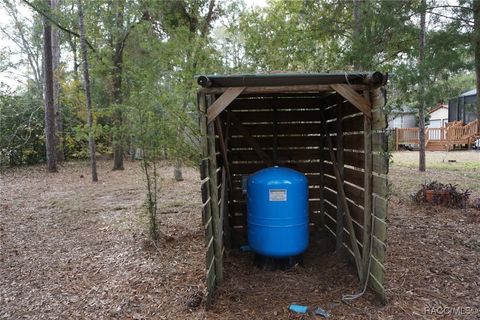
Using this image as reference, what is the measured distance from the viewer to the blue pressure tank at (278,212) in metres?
3.58

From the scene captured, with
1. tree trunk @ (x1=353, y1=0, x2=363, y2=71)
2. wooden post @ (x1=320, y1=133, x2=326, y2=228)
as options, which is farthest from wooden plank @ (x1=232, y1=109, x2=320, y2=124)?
tree trunk @ (x1=353, y1=0, x2=363, y2=71)

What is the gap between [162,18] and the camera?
8.85m

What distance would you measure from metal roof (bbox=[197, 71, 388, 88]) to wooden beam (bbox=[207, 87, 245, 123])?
5 cm

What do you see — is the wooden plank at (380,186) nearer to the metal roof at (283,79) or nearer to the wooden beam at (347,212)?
the wooden beam at (347,212)

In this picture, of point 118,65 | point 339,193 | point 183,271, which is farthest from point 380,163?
point 118,65

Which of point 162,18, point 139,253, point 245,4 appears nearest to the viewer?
point 139,253

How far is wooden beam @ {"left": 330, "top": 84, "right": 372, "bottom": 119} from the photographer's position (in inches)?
117

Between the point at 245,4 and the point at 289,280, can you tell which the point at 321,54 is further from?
the point at 289,280

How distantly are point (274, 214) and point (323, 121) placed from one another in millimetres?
1505

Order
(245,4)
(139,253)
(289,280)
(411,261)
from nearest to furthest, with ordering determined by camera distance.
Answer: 1. (289,280)
2. (411,261)
3. (139,253)
4. (245,4)

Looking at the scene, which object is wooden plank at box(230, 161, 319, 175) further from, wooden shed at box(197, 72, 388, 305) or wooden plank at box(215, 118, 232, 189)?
wooden plank at box(215, 118, 232, 189)

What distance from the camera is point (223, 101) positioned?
307 cm

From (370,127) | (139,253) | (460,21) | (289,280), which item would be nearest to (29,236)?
(139,253)

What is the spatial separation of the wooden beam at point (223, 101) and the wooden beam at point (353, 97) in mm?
818
